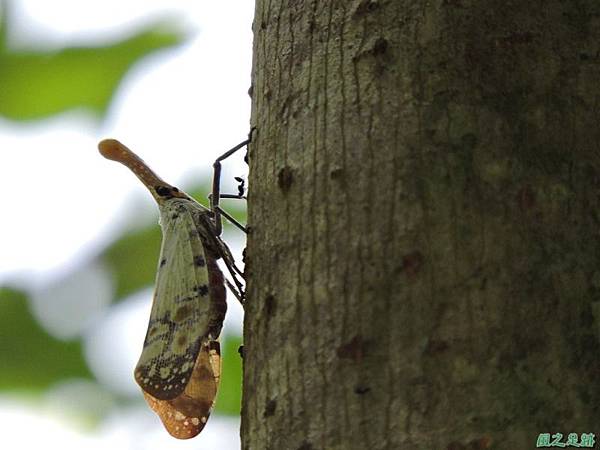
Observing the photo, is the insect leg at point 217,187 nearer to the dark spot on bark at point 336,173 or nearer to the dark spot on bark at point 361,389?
the dark spot on bark at point 336,173

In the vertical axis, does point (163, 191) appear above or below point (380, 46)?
above

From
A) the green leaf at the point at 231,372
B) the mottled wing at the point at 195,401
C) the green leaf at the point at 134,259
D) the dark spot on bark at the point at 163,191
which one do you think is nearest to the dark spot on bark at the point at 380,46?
the mottled wing at the point at 195,401

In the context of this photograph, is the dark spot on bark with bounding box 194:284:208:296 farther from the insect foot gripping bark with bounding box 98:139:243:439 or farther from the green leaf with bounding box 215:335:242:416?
the green leaf with bounding box 215:335:242:416

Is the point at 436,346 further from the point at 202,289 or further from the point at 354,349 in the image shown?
the point at 202,289

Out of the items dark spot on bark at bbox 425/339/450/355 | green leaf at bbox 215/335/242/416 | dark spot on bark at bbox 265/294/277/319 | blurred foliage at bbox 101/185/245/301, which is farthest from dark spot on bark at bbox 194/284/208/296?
blurred foliage at bbox 101/185/245/301

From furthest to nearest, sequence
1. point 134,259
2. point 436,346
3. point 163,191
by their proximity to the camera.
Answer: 1. point 134,259
2. point 163,191
3. point 436,346

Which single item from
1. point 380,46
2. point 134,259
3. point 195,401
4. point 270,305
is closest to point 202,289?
point 195,401

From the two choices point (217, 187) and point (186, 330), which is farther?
point (217, 187)
